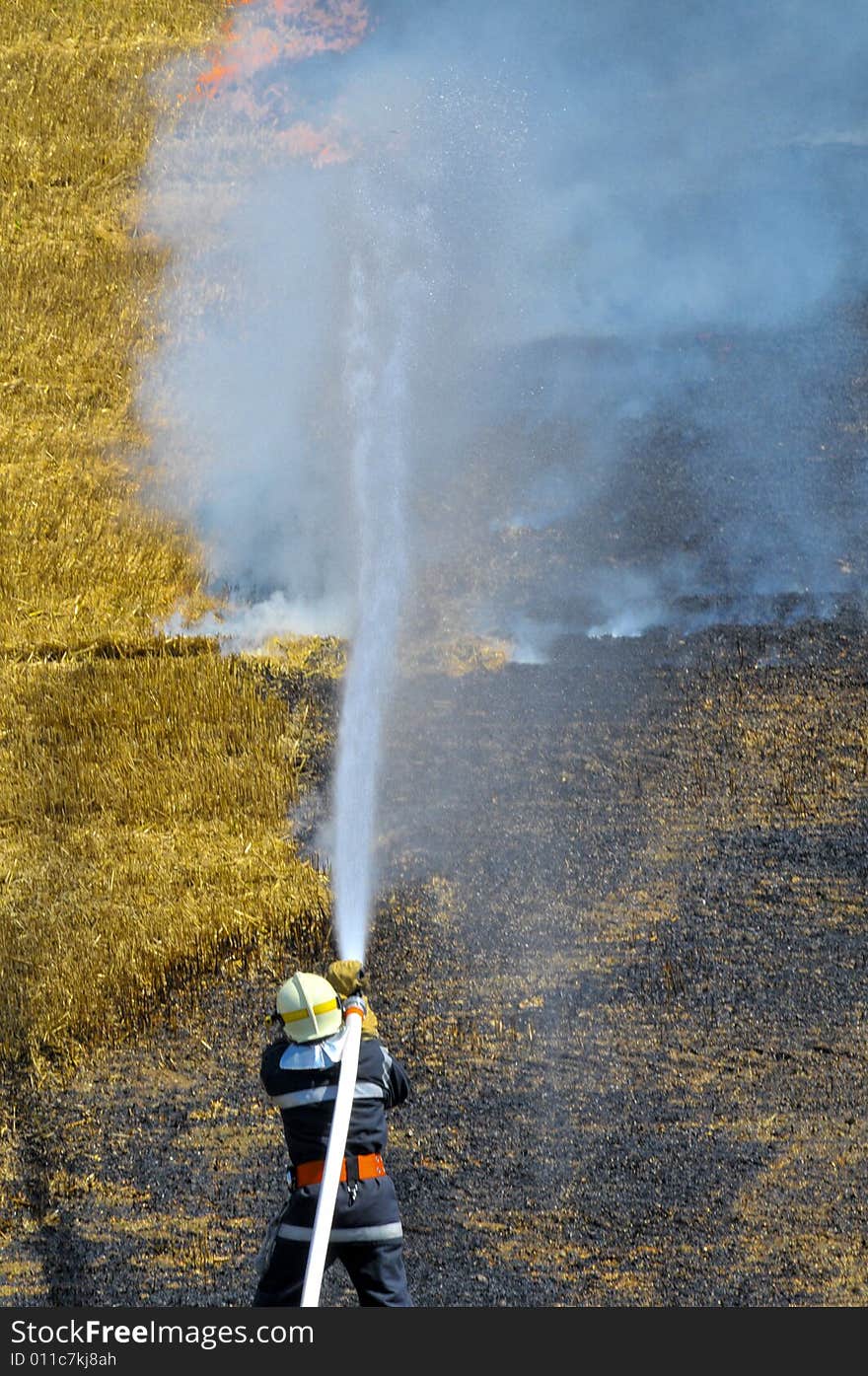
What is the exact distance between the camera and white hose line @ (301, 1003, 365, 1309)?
5410 mm

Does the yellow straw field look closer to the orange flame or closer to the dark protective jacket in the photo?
the orange flame

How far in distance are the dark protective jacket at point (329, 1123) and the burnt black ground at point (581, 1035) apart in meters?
1.37

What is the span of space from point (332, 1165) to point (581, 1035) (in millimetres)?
2525

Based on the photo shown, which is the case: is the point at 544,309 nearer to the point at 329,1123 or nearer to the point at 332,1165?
the point at 329,1123

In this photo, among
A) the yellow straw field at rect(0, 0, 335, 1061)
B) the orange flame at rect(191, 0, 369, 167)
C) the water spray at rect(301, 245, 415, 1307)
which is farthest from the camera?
the orange flame at rect(191, 0, 369, 167)

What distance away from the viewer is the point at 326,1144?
5777 mm

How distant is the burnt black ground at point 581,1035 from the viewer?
7062 millimetres

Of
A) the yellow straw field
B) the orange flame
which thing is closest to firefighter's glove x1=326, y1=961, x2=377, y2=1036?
the yellow straw field

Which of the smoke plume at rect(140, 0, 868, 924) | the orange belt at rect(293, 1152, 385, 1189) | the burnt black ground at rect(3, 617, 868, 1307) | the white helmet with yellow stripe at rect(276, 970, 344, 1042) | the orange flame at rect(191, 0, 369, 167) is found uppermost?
the orange flame at rect(191, 0, 369, 167)

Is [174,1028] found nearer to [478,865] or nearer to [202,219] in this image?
[478,865]

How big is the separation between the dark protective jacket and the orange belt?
0.02 metres

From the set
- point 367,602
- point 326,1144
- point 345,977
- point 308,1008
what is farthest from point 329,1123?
point 367,602

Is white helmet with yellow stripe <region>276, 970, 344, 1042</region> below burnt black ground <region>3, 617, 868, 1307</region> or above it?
above

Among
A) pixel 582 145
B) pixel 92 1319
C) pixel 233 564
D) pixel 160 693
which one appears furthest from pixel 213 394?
pixel 92 1319
